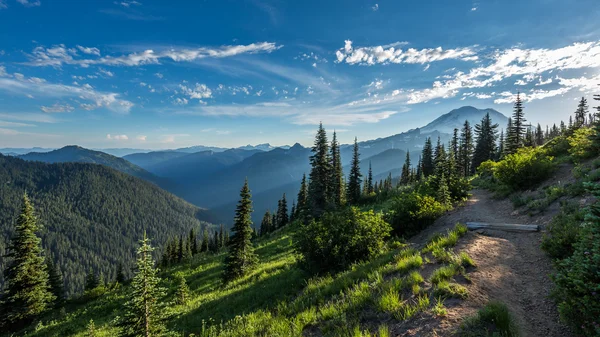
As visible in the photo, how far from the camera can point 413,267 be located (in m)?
7.63

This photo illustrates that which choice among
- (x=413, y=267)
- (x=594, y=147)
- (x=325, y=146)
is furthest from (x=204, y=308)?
(x=325, y=146)

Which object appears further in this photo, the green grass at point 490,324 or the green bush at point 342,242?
the green bush at point 342,242

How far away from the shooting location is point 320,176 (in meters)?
41.2

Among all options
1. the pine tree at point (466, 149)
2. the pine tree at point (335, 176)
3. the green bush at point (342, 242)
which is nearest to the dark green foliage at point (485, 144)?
the pine tree at point (466, 149)

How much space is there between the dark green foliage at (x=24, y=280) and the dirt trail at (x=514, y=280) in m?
38.0

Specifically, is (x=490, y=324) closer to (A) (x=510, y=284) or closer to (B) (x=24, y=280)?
(A) (x=510, y=284)

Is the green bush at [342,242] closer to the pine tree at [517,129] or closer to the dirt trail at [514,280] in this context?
the dirt trail at [514,280]

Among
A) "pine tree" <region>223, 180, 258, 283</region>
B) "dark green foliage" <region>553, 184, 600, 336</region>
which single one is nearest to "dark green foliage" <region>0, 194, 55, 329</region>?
"pine tree" <region>223, 180, 258, 283</region>

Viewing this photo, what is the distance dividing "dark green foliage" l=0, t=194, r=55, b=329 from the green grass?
38.0 meters

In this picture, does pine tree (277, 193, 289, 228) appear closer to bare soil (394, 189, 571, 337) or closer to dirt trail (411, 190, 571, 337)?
dirt trail (411, 190, 571, 337)

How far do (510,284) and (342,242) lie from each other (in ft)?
18.4

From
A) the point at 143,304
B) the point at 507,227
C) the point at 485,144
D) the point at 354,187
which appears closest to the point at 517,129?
the point at 485,144

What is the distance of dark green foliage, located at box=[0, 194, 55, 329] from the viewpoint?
25078 mm

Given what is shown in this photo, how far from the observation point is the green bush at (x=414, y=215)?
45.2 feet
